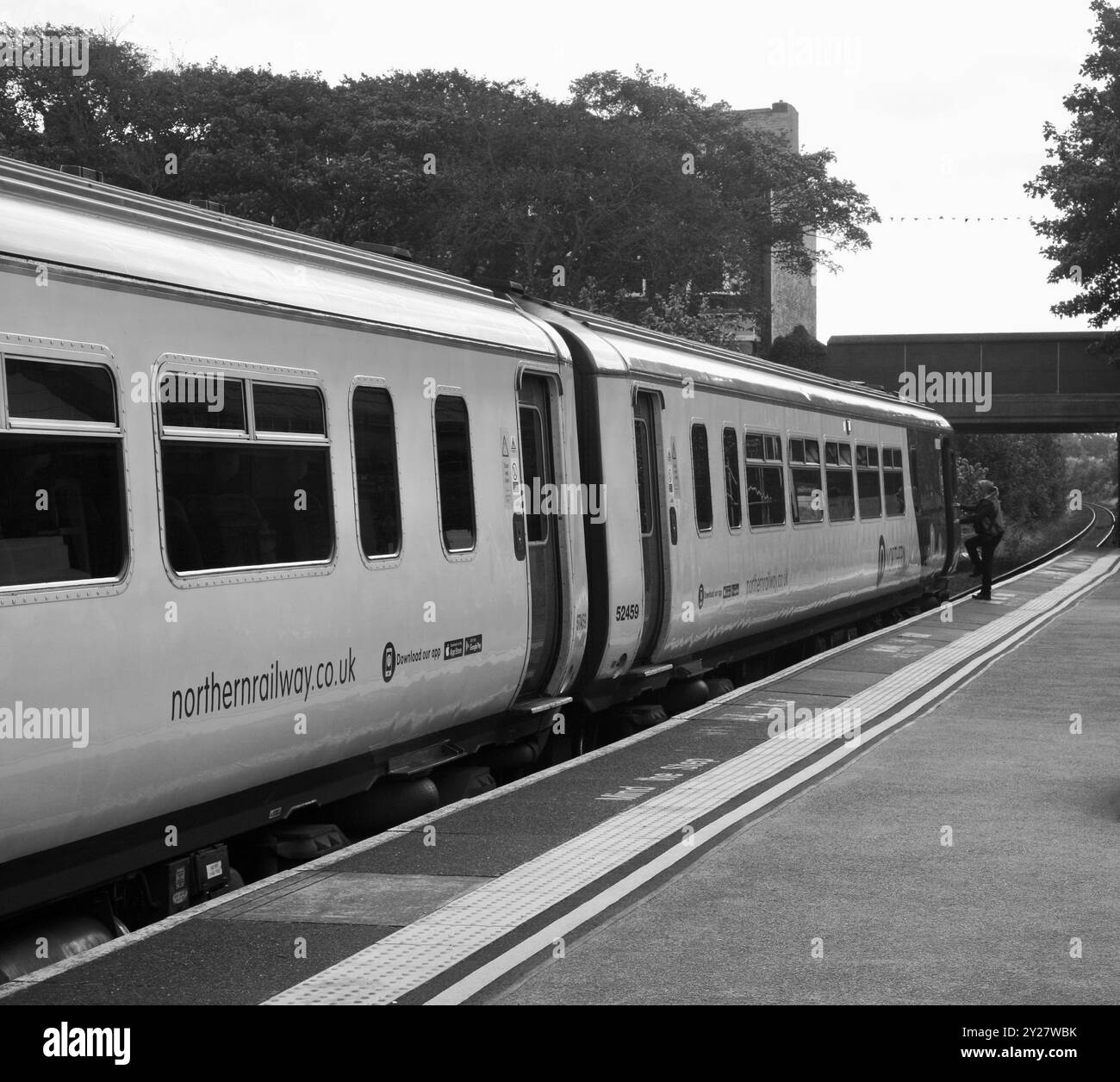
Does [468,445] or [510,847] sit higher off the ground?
[468,445]

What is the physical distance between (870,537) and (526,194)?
25.4 m

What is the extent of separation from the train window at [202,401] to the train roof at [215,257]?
381 millimetres

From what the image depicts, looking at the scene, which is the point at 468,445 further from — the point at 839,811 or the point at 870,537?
the point at 870,537

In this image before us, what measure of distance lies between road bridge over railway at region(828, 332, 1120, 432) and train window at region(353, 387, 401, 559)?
4654 cm

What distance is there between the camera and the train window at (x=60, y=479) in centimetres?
541

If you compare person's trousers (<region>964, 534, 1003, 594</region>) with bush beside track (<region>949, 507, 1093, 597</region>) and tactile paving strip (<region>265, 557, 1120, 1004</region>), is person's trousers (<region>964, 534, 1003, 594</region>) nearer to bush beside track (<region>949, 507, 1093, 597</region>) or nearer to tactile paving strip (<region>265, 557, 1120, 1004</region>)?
bush beside track (<region>949, 507, 1093, 597</region>)

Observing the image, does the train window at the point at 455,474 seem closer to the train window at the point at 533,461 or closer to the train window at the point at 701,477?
the train window at the point at 533,461

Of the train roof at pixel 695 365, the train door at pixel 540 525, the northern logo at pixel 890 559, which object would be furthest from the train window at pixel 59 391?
the northern logo at pixel 890 559

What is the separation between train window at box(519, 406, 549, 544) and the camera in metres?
10.1

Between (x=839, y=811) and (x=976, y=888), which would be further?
(x=839, y=811)

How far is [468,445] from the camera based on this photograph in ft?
29.6
